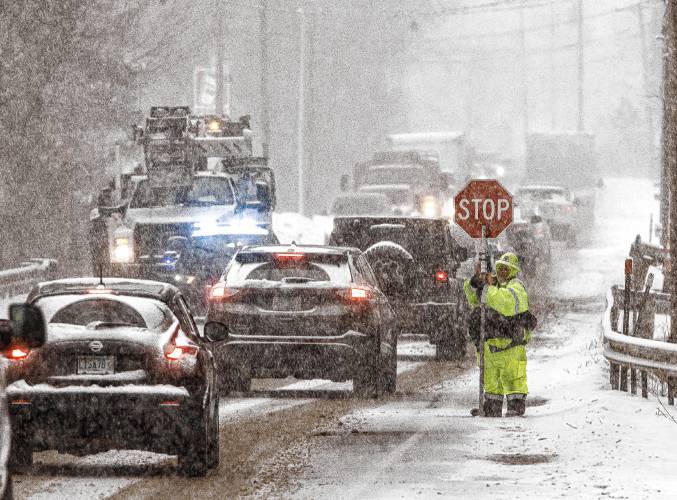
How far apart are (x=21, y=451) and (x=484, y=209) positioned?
7.32 m

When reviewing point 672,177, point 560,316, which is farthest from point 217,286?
point 560,316

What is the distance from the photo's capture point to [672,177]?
18703 millimetres

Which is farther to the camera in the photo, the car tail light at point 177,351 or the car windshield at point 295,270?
the car windshield at point 295,270

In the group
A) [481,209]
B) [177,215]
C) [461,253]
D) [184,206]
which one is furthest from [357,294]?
[184,206]

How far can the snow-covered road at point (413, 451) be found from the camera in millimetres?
11398

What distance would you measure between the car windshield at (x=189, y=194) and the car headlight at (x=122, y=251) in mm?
1285

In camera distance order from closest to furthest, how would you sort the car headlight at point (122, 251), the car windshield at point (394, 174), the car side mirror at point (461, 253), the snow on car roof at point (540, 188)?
the car side mirror at point (461, 253) < the car headlight at point (122, 251) < the car windshield at point (394, 174) < the snow on car roof at point (540, 188)

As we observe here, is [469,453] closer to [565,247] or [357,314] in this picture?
[357,314]

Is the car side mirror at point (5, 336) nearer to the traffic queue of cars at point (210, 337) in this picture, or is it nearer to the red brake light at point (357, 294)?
the traffic queue of cars at point (210, 337)

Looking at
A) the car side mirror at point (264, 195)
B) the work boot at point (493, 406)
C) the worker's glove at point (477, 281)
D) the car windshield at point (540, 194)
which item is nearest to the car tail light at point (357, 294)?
the worker's glove at point (477, 281)

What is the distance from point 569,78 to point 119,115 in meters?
153

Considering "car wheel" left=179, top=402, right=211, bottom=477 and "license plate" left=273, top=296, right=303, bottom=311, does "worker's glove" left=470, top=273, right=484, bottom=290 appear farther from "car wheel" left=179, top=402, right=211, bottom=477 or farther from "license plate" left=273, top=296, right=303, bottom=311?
"car wheel" left=179, top=402, right=211, bottom=477

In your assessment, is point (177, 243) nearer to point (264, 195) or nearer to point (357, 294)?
point (264, 195)

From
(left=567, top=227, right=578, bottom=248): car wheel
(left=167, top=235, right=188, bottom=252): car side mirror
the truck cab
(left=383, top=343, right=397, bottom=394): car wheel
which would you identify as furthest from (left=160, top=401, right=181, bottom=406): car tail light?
(left=567, top=227, right=578, bottom=248): car wheel
